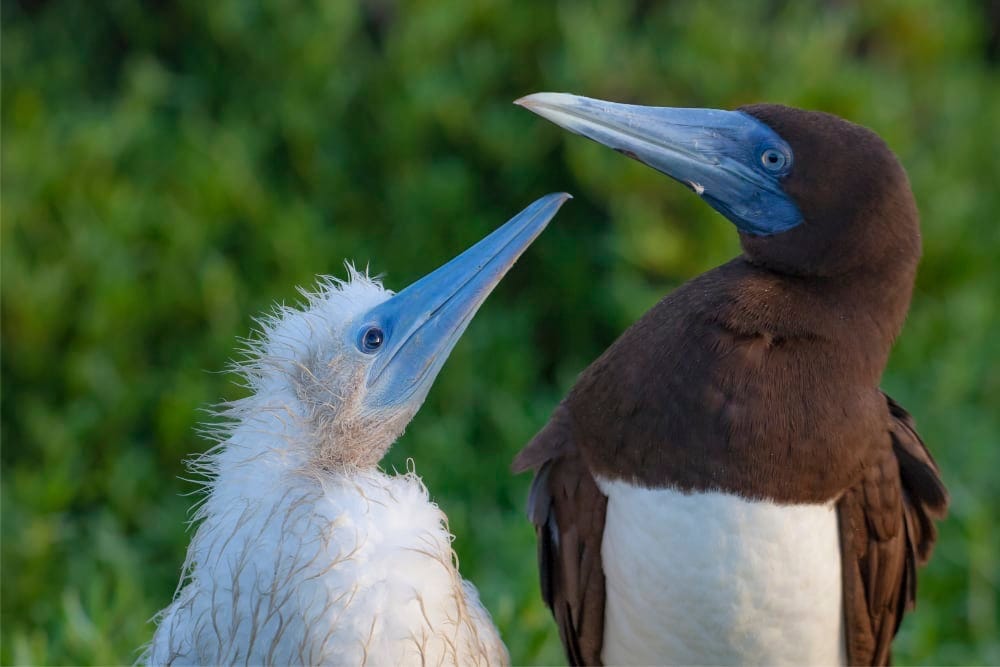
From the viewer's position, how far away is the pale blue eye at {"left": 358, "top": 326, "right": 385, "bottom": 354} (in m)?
2.31

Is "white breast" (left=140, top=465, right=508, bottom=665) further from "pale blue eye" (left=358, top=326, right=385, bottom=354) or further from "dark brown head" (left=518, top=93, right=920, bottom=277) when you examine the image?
"dark brown head" (left=518, top=93, right=920, bottom=277)

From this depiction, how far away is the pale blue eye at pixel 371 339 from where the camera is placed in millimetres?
2312

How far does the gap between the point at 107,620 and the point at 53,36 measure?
12.4 feet

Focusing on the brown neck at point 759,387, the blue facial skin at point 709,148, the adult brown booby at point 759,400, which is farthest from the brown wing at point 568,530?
the blue facial skin at point 709,148

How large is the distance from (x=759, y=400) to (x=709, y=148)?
1.76 ft

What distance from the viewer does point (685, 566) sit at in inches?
97.2

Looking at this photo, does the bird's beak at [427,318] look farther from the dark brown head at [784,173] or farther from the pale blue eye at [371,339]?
the dark brown head at [784,173]

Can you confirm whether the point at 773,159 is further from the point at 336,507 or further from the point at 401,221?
the point at 401,221

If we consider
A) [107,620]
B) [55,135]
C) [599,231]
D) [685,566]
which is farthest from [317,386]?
[55,135]

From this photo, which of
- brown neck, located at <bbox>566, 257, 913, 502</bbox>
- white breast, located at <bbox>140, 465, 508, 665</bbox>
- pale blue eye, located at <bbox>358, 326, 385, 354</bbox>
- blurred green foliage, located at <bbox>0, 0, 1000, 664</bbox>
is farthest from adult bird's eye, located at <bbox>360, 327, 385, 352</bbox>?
blurred green foliage, located at <bbox>0, 0, 1000, 664</bbox>

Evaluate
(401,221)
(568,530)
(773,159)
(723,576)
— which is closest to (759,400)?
(723,576)

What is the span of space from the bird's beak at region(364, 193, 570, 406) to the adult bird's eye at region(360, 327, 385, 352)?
0.01 m

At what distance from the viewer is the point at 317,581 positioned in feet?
6.98

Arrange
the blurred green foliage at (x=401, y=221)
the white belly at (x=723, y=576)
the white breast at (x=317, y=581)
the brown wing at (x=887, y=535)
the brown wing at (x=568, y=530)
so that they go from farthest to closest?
1. the blurred green foliage at (x=401, y=221)
2. the brown wing at (x=568, y=530)
3. the brown wing at (x=887, y=535)
4. the white belly at (x=723, y=576)
5. the white breast at (x=317, y=581)
